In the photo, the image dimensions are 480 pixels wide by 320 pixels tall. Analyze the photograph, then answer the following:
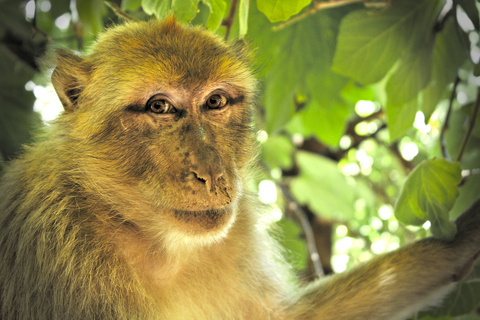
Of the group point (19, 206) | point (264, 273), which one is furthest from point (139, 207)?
point (264, 273)

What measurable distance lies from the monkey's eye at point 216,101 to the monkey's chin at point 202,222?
54 centimetres

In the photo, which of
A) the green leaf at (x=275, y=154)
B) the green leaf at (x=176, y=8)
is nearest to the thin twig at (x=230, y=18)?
the green leaf at (x=176, y=8)

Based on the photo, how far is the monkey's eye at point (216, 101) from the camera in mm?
2240

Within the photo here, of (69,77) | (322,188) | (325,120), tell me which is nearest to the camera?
(69,77)

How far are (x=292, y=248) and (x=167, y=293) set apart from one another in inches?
61.8

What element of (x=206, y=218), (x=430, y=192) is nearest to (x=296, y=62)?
(x=430, y=192)

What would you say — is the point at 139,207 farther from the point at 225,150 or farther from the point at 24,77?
the point at 24,77

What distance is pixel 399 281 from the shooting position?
2.53 m

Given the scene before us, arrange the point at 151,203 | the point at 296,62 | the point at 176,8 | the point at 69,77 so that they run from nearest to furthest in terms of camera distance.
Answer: the point at 176,8
the point at 151,203
the point at 69,77
the point at 296,62

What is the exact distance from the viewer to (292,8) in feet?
5.55

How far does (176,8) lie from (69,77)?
0.82 m

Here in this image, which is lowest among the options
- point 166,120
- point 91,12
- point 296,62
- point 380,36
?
point 166,120

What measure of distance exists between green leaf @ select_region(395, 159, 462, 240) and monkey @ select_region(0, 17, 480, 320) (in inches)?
20.4

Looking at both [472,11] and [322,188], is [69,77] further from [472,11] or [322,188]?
[322,188]
